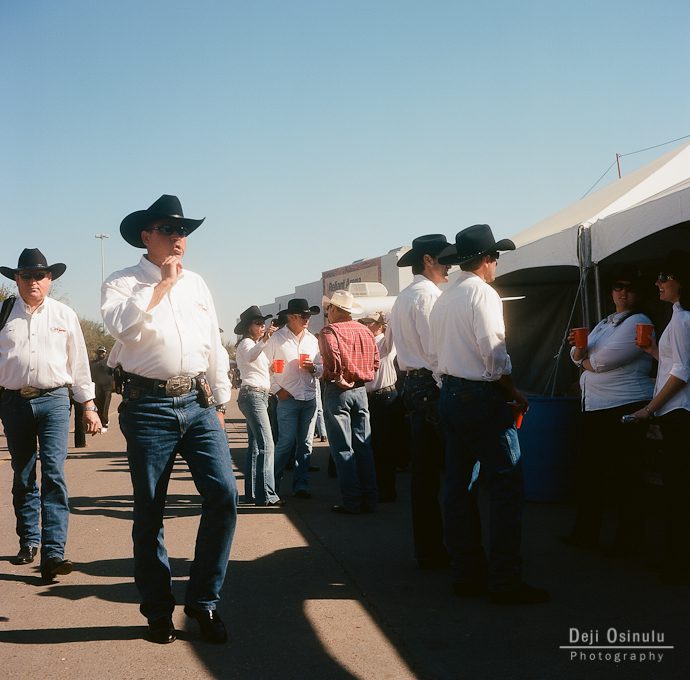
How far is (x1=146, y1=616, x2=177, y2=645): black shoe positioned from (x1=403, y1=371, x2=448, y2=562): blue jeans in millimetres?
1855

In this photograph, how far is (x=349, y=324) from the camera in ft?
25.1

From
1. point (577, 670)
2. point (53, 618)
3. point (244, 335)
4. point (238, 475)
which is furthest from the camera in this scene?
point (238, 475)

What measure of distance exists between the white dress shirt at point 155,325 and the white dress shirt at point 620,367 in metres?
2.68

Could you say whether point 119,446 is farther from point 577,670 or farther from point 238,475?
point 577,670

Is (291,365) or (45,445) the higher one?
(291,365)

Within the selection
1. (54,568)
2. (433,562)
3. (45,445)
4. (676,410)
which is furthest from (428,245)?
(54,568)

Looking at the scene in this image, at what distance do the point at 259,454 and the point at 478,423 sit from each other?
3.60 metres

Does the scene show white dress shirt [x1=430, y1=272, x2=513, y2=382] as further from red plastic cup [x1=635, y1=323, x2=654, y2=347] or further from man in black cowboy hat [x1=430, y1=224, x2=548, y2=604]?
red plastic cup [x1=635, y1=323, x2=654, y2=347]

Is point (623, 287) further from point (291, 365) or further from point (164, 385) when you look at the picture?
point (291, 365)

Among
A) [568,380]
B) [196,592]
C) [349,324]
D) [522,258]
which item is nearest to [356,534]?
[349,324]

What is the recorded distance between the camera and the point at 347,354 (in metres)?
7.39

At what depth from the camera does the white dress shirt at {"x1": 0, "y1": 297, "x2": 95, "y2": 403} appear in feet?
18.3

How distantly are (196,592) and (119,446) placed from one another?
10.8 meters

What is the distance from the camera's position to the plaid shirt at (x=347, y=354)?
7.39 m
